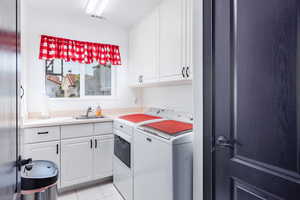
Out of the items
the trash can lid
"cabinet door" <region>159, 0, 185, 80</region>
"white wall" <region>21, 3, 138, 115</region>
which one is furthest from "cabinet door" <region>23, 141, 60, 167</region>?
"cabinet door" <region>159, 0, 185, 80</region>

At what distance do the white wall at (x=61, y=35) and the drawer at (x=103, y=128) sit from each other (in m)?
0.63

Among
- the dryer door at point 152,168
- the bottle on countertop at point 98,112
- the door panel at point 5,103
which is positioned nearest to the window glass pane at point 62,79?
the bottle on countertop at point 98,112

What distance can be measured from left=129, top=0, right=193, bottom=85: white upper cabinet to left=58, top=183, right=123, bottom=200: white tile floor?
65.7 inches

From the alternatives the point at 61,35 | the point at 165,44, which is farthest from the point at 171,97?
the point at 61,35

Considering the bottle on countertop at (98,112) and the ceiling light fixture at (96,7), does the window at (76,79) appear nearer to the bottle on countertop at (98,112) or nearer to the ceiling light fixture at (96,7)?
the bottle on countertop at (98,112)

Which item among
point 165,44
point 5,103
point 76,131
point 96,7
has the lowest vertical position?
point 76,131

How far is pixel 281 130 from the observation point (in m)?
0.83

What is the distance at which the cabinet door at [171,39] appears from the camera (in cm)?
185

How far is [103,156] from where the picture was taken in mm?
2461

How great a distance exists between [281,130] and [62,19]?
3.15m

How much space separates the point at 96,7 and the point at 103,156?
220 centimetres

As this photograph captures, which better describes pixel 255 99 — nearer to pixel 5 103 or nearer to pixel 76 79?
pixel 5 103

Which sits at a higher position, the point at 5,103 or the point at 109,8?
the point at 109,8

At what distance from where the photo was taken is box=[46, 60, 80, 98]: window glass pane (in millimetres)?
2652
